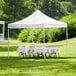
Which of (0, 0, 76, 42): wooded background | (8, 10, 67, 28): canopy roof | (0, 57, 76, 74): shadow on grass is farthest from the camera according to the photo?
(0, 0, 76, 42): wooded background

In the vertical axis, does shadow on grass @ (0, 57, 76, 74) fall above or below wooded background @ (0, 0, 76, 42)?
below

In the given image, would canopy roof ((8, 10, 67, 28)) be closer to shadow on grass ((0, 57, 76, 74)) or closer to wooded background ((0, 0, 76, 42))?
shadow on grass ((0, 57, 76, 74))

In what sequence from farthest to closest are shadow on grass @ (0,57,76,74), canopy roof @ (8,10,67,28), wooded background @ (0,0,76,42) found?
wooded background @ (0,0,76,42)
canopy roof @ (8,10,67,28)
shadow on grass @ (0,57,76,74)

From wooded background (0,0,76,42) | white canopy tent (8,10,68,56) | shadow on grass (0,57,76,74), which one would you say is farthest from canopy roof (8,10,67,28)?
wooded background (0,0,76,42)

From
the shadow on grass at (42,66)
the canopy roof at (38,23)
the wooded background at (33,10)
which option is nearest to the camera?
the shadow on grass at (42,66)

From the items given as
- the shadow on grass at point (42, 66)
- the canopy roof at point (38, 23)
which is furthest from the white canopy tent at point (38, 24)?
the shadow on grass at point (42, 66)

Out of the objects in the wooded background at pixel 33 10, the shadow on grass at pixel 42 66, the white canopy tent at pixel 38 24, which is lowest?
the shadow on grass at pixel 42 66

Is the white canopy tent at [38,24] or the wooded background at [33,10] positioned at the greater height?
the wooded background at [33,10]

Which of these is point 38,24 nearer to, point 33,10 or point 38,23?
point 38,23

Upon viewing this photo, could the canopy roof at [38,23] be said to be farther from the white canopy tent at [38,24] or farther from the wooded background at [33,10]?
the wooded background at [33,10]

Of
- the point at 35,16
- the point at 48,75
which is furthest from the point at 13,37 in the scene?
the point at 48,75

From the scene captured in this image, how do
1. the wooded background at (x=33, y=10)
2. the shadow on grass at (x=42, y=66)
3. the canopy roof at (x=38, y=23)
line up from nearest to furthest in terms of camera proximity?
the shadow on grass at (x=42, y=66)
the canopy roof at (x=38, y=23)
the wooded background at (x=33, y=10)

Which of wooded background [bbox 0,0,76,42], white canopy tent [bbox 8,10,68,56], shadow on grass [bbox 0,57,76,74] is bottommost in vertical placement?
shadow on grass [bbox 0,57,76,74]

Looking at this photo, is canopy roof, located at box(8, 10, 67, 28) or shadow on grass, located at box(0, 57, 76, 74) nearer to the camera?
shadow on grass, located at box(0, 57, 76, 74)
